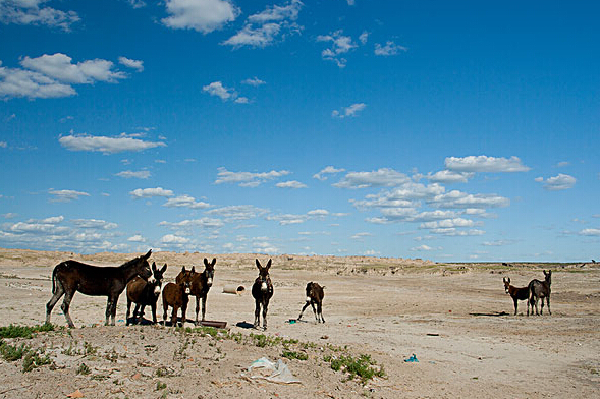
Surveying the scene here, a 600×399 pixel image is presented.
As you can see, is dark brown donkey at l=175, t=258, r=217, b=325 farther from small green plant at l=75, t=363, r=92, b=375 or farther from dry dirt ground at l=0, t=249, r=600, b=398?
small green plant at l=75, t=363, r=92, b=375

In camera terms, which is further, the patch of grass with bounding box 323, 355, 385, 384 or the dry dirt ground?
the patch of grass with bounding box 323, 355, 385, 384

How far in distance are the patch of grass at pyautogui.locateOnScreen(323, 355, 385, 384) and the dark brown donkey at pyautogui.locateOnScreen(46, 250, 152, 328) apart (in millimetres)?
6476

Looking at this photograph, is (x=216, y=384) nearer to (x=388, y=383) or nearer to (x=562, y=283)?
(x=388, y=383)

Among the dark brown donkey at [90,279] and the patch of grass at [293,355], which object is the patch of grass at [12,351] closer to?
the dark brown donkey at [90,279]

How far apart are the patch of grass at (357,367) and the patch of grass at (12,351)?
7103mm

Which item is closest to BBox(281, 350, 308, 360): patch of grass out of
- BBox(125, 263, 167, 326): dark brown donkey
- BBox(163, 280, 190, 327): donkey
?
BBox(163, 280, 190, 327): donkey

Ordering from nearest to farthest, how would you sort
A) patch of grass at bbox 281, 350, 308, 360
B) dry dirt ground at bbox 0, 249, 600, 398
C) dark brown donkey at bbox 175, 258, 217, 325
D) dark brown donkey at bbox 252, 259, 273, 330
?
dry dirt ground at bbox 0, 249, 600, 398
patch of grass at bbox 281, 350, 308, 360
dark brown donkey at bbox 175, 258, 217, 325
dark brown donkey at bbox 252, 259, 273, 330

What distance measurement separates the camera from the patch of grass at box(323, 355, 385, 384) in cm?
1155

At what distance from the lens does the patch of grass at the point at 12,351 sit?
366 inches

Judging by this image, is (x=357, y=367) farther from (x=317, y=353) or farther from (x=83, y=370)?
(x=83, y=370)

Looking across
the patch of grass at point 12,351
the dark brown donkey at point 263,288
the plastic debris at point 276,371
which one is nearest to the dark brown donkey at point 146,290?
the dark brown donkey at point 263,288

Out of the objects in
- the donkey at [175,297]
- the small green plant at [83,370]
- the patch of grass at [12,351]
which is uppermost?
the donkey at [175,297]

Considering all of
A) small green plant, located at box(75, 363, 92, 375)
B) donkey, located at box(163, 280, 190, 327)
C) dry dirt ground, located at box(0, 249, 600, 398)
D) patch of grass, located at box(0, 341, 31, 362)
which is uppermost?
donkey, located at box(163, 280, 190, 327)

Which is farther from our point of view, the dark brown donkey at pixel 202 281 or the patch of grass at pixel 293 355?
the dark brown donkey at pixel 202 281
